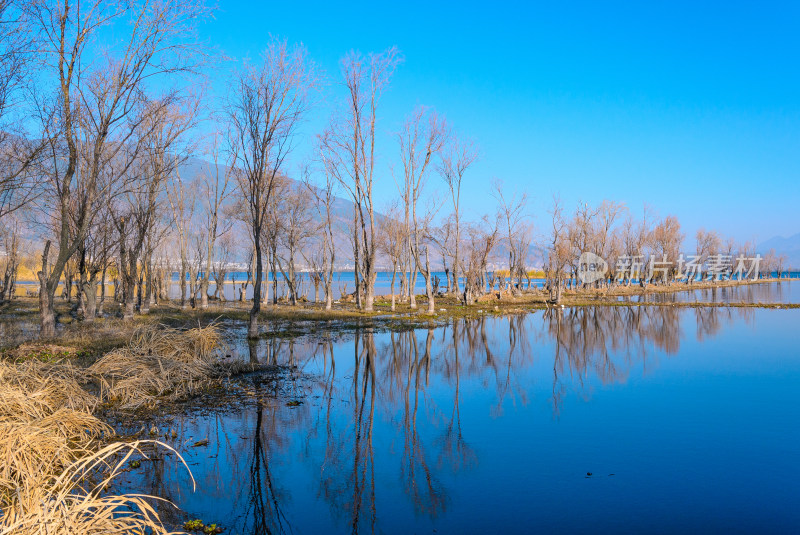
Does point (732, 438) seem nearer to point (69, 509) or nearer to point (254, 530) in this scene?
point (254, 530)

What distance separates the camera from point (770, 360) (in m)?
15.4

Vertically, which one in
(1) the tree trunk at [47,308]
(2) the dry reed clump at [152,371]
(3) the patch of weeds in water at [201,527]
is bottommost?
(3) the patch of weeds in water at [201,527]

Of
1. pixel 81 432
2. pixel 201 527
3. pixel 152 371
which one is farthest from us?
pixel 152 371

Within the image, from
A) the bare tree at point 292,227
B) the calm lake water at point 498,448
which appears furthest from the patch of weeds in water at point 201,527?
the bare tree at point 292,227

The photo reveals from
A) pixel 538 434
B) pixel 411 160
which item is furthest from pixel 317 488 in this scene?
pixel 411 160

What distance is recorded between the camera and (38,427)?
615 cm

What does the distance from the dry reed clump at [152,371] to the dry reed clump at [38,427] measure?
72 cm

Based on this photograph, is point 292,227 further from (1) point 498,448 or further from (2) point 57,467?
(2) point 57,467

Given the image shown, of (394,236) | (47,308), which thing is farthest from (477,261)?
(47,308)

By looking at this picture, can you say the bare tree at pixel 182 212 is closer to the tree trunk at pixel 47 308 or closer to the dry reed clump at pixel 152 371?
the tree trunk at pixel 47 308

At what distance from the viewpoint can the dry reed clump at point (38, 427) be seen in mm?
5152

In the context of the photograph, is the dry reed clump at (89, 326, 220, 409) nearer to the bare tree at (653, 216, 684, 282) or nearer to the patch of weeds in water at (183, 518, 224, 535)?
the patch of weeds in water at (183, 518, 224, 535)

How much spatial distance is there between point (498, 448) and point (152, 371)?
7.35m

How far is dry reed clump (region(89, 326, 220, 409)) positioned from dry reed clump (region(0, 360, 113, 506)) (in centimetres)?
72
